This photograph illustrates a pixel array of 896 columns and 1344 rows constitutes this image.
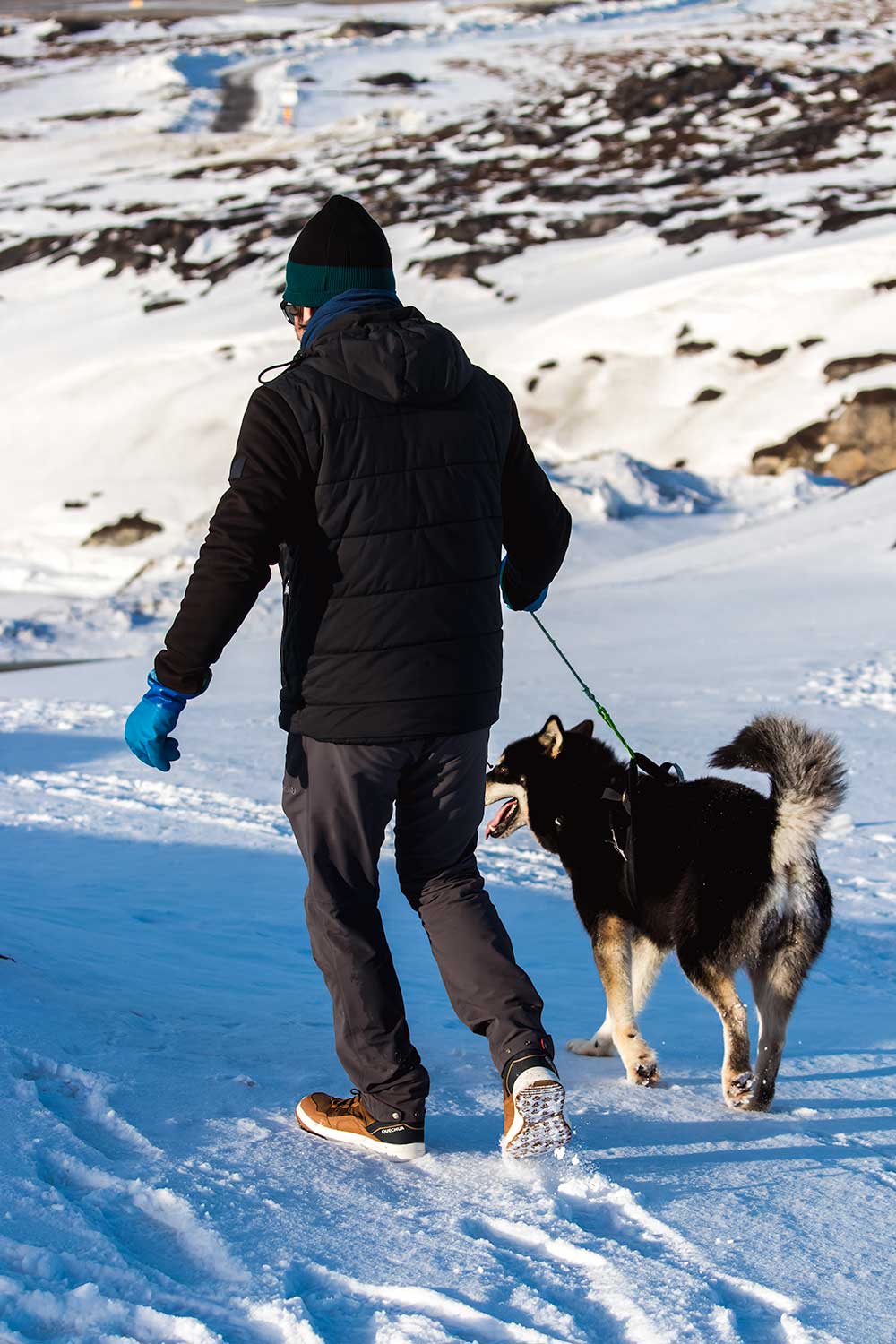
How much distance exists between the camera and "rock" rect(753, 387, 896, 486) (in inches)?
754

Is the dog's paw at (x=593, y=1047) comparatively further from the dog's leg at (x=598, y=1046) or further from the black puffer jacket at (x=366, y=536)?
the black puffer jacket at (x=366, y=536)

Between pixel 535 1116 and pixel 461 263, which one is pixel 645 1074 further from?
pixel 461 263

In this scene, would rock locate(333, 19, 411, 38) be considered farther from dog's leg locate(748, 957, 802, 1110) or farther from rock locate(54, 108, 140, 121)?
dog's leg locate(748, 957, 802, 1110)

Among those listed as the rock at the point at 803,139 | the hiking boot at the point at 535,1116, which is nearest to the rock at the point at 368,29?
the rock at the point at 803,139

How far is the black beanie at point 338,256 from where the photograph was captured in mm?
2668

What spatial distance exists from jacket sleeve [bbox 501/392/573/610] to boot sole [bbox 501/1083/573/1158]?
1129 millimetres

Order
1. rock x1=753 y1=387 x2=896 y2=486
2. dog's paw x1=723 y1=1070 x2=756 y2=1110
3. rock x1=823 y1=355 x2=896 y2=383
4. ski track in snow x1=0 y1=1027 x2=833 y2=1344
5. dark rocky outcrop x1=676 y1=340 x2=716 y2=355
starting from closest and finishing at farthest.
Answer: ski track in snow x1=0 y1=1027 x2=833 y2=1344 < dog's paw x1=723 y1=1070 x2=756 y2=1110 < rock x1=753 y1=387 x2=896 y2=486 < rock x1=823 y1=355 x2=896 y2=383 < dark rocky outcrop x1=676 y1=340 x2=716 y2=355

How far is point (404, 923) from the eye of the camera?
5.01m

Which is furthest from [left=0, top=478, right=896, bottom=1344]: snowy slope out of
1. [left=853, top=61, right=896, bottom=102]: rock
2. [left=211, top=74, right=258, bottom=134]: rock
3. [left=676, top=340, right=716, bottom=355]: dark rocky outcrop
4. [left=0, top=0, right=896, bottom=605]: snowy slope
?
[left=211, top=74, right=258, bottom=134]: rock

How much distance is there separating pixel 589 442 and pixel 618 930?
19377mm

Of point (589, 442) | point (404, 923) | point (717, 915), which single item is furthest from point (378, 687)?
point (589, 442)

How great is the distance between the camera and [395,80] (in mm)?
58781

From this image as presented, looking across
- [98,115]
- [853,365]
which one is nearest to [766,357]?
[853,365]

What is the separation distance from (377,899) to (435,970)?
1909 millimetres
